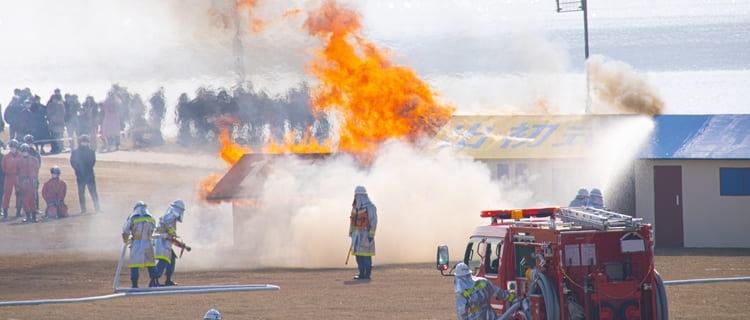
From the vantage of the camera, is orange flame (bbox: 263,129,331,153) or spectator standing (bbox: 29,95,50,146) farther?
spectator standing (bbox: 29,95,50,146)

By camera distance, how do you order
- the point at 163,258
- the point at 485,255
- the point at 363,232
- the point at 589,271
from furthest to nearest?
the point at 363,232, the point at 163,258, the point at 485,255, the point at 589,271

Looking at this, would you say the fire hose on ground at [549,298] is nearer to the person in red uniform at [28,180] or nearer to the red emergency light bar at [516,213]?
the red emergency light bar at [516,213]

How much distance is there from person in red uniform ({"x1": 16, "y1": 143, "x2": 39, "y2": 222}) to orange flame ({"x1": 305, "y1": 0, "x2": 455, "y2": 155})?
346 inches

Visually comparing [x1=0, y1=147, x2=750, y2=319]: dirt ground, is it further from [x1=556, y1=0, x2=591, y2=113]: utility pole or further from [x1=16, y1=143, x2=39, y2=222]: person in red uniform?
[x1=556, y1=0, x2=591, y2=113]: utility pole

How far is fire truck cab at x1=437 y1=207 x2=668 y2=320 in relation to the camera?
14875 millimetres

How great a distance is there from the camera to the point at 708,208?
1182 inches

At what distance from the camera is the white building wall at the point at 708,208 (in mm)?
29812

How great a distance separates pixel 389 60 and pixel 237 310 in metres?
15.4

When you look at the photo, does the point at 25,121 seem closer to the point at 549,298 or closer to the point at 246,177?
the point at 246,177

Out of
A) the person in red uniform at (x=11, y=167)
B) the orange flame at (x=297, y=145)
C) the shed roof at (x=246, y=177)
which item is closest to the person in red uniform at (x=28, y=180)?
the person in red uniform at (x=11, y=167)

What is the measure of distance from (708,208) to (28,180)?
1954cm

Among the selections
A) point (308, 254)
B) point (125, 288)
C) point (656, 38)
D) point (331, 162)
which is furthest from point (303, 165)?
point (656, 38)

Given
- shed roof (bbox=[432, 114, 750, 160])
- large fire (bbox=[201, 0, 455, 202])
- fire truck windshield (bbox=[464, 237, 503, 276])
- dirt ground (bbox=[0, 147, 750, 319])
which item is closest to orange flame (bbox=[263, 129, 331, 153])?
large fire (bbox=[201, 0, 455, 202])

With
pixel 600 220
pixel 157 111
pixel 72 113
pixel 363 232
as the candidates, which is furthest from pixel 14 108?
pixel 600 220
